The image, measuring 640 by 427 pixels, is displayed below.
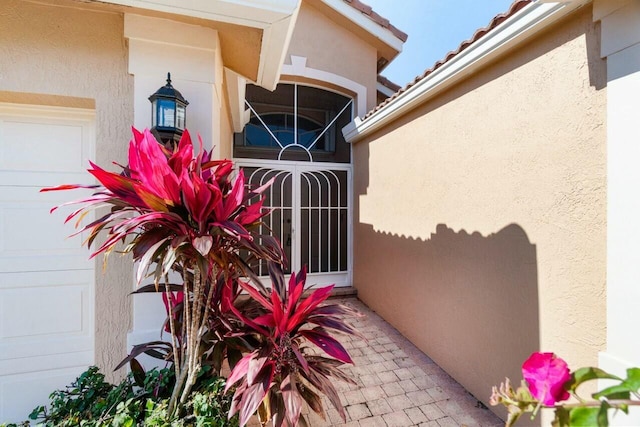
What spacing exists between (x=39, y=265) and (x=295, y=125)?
6672 mm

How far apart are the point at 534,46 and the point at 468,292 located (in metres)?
3.22

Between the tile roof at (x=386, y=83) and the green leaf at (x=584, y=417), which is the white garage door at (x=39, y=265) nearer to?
the green leaf at (x=584, y=417)

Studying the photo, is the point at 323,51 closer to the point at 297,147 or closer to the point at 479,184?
the point at 297,147

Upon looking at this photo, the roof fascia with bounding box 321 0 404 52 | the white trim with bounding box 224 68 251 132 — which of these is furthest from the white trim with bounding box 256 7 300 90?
the roof fascia with bounding box 321 0 404 52

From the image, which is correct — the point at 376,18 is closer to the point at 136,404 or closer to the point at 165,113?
the point at 165,113

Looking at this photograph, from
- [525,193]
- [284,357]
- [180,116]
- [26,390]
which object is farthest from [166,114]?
[525,193]

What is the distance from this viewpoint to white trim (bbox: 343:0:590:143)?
9.60 ft

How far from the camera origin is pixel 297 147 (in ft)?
27.7

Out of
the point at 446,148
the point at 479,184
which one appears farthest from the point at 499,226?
the point at 446,148

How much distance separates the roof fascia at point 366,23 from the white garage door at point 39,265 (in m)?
7.73

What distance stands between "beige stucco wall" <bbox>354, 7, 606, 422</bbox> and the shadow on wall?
16mm

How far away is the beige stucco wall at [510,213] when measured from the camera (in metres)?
2.72

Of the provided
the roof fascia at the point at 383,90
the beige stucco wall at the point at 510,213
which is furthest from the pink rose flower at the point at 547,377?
the roof fascia at the point at 383,90

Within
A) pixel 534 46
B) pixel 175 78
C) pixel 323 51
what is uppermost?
pixel 323 51
